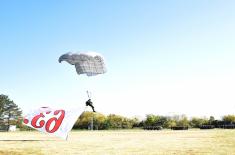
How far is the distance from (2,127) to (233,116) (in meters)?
97.8

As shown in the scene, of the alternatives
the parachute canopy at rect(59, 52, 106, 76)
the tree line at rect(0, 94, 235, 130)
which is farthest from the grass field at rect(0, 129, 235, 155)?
the tree line at rect(0, 94, 235, 130)

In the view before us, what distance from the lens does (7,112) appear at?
148625 millimetres

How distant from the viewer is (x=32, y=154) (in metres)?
28.3

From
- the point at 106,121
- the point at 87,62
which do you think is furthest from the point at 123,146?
the point at 106,121

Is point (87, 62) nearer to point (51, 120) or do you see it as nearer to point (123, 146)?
point (123, 146)

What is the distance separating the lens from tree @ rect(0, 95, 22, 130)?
146125mm

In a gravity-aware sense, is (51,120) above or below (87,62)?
below

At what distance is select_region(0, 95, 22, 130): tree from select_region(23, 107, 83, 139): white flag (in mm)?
128224

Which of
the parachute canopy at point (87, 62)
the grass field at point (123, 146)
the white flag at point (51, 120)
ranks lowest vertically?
the grass field at point (123, 146)

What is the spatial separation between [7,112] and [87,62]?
411 feet

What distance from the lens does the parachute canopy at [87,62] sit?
101 ft

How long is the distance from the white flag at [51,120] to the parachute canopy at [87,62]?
8.85m

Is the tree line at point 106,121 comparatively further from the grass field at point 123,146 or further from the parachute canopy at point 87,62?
the parachute canopy at point 87,62

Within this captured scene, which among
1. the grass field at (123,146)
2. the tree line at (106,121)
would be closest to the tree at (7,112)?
the tree line at (106,121)
